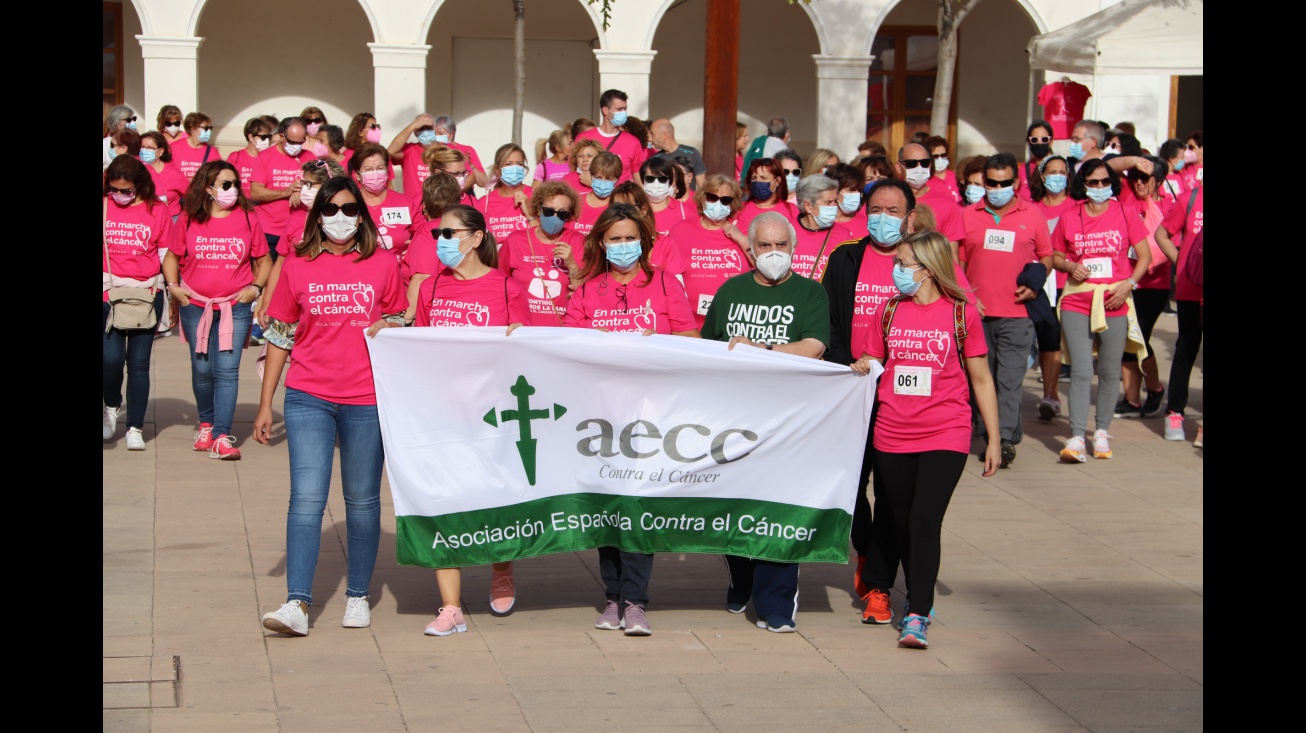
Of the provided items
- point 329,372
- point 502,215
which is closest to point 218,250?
point 502,215

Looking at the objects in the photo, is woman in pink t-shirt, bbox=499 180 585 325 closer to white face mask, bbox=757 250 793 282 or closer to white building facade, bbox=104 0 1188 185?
white face mask, bbox=757 250 793 282

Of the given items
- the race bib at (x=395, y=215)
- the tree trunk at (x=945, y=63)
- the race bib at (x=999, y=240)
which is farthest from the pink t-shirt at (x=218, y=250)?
the tree trunk at (x=945, y=63)

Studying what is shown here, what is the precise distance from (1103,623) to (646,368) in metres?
2.32

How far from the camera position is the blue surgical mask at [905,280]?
22.0 feet

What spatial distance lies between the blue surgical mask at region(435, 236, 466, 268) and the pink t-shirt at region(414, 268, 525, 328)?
129 mm

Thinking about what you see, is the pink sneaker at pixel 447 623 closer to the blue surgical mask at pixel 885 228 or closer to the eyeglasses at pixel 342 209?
the eyeglasses at pixel 342 209

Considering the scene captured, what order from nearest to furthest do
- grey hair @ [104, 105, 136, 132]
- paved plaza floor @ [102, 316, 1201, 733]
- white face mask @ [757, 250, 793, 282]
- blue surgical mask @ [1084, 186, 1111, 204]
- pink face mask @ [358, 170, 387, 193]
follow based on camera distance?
paved plaza floor @ [102, 316, 1201, 733] < white face mask @ [757, 250, 793, 282] < pink face mask @ [358, 170, 387, 193] < blue surgical mask @ [1084, 186, 1111, 204] < grey hair @ [104, 105, 136, 132]

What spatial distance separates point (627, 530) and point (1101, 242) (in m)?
5.54

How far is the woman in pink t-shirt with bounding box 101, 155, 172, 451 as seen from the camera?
1059 centimetres

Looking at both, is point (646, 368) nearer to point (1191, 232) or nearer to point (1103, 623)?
point (1103, 623)

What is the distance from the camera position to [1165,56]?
1633 cm

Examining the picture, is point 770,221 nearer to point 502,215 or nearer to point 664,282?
point 664,282

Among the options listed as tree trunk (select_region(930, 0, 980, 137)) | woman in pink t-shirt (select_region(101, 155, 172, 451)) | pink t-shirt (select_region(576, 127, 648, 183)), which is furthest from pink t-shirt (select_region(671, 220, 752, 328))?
tree trunk (select_region(930, 0, 980, 137))
